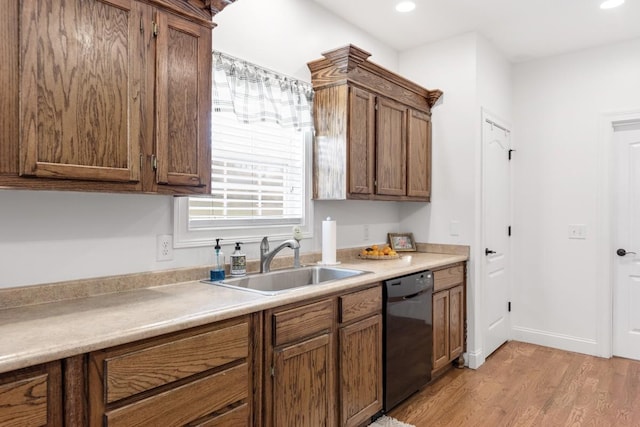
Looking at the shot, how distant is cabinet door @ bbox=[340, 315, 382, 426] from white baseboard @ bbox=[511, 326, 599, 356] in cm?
228

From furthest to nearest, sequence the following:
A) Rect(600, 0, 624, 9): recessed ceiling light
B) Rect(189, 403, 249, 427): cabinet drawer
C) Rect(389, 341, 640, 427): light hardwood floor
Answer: Rect(600, 0, 624, 9): recessed ceiling light
Rect(389, 341, 640, 427): light hardwood floor
Rect(189, 403, 249, 427): cabinet drawer

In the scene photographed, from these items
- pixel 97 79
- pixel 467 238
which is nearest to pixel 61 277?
pixel 97 79

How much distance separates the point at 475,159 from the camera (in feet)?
11.4

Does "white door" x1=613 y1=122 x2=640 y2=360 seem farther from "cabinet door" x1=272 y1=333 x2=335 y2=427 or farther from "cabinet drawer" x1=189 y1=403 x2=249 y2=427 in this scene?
"cabinet drawer" x1=189 y1=403 x2=249 y2=427

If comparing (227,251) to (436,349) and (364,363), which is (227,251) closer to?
(364,363)

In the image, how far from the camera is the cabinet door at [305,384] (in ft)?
6.12

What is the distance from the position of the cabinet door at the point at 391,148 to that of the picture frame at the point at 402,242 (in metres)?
0.51

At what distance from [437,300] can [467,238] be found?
2.37ft

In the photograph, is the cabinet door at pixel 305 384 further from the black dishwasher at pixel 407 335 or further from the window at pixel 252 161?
the window at pixel 252 161

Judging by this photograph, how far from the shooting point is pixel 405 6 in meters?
3.06

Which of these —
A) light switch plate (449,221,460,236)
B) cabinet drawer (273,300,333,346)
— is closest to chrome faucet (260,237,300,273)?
cabinet drawer (273,300,333,346)

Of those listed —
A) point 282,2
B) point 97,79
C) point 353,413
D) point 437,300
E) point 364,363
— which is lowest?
point 353,413

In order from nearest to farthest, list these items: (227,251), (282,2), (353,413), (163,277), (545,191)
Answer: (163,277)
(353,413)
(227,251)
(282,2)
(545,191)

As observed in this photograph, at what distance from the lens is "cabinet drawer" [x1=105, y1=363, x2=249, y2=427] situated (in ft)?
4.41
